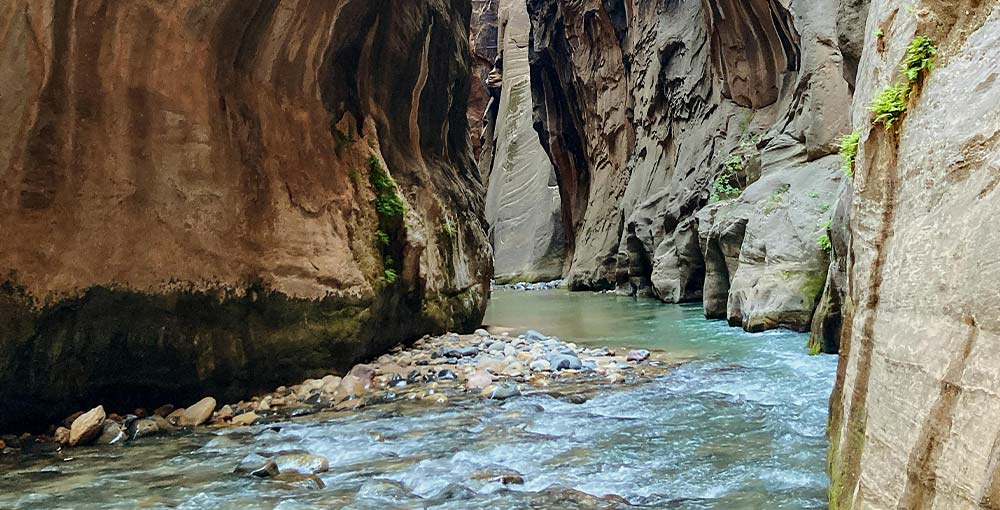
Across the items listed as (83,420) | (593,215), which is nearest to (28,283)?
(83,420)

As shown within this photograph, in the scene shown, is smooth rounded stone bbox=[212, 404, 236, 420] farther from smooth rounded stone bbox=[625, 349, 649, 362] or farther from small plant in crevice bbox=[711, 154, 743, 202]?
small plant in crevice bbox=[711, 154, 743, 202]

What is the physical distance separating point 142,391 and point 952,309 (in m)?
4.78

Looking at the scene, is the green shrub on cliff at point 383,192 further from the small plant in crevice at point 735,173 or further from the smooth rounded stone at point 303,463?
the small plant in crevice at point 735,173

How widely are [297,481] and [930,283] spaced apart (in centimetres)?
278

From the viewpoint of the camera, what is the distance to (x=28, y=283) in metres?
4.04

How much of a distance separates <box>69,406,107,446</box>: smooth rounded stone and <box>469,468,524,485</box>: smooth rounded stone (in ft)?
8.27

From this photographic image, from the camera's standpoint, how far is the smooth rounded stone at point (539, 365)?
20.8ft

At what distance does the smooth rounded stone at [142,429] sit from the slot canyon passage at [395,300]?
0.09ft

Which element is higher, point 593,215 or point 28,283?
point 593,215

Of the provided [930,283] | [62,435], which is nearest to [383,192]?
[62,435]

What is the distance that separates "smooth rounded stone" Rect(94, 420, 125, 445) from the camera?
13.4 ft

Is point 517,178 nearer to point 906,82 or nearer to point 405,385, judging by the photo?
point 405,385

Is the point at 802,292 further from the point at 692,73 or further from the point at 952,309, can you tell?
the point at 692,73

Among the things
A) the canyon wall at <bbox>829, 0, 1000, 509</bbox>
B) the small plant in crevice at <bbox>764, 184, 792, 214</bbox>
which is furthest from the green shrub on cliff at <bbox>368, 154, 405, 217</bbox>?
the small plant in crevice at <bbox>764, 184, 792, 214</bbox>
